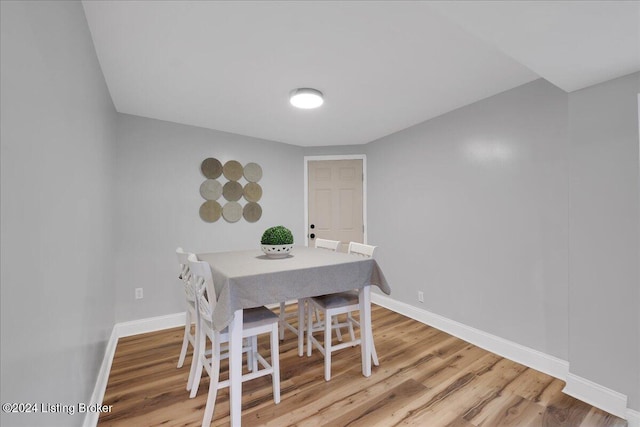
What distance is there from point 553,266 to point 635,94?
1.22 metres

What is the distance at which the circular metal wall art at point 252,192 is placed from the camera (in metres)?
3.61

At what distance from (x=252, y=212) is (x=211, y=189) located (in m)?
0.59

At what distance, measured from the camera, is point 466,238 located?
276cm

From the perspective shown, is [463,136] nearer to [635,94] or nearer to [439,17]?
[635,94]

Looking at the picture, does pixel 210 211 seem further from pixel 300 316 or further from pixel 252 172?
pixel 300 316

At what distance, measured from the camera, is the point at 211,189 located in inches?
132

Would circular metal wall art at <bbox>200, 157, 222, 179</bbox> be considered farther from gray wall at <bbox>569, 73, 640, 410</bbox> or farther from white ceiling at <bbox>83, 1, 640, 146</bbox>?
gray wall at <bbox>569, 73, 640, 410</bbox>

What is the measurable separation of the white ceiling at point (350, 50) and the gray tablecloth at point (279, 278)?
1.42 m

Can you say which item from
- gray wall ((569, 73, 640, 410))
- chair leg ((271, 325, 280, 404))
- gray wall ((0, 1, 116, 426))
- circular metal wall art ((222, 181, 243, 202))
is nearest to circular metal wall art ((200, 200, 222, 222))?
circular metal wall art ((222, 181, 243, 202))

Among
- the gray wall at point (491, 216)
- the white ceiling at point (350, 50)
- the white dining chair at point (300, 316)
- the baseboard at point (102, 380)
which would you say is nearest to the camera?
the white ceiling at point (350, 50)

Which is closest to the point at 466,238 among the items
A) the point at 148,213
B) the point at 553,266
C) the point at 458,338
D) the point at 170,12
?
the point at 553,266

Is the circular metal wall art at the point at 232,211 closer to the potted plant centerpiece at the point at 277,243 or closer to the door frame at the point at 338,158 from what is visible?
the door frame at the point at 338,158

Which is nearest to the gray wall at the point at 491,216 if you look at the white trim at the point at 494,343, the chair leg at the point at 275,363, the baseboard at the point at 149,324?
the white trim at the point at 494,343

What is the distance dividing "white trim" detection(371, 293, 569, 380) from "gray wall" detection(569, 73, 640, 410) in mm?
264
